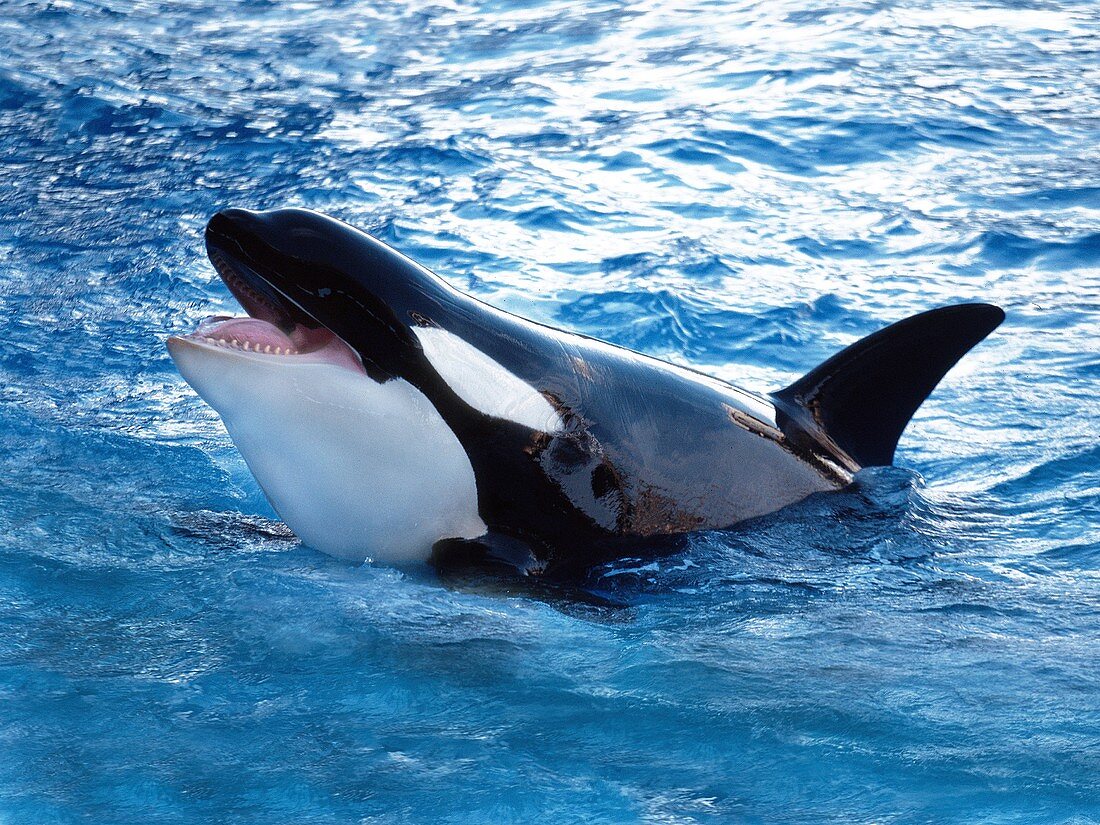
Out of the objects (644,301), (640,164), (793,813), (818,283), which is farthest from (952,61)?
(793,813)

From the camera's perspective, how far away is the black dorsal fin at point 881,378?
19.0ft

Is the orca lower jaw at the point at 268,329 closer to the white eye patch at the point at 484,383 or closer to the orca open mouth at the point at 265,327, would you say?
the orca open mouth at the point at 265,327

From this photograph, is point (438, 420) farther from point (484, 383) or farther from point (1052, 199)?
point (1052, 199)

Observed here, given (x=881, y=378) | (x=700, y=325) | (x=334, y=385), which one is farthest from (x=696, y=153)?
(x=334, y=385)

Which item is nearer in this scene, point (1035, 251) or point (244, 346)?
point (244, 346)

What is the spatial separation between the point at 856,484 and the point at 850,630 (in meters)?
1.08

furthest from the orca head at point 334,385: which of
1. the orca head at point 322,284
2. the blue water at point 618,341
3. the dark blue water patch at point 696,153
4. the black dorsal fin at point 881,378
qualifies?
the dark blue water patch at point 696,153

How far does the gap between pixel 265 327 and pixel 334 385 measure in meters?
0.36

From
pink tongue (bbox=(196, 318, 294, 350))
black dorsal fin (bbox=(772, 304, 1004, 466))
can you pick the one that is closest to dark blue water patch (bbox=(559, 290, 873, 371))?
black dorsal fin (bbox=(772, 304, 1004, 466))

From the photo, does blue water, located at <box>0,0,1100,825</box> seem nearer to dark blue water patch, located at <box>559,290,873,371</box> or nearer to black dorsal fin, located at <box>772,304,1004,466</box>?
dark blue water patch, located at <box>559,290,873,371</box>

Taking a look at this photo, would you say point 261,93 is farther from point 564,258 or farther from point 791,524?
point 791,524

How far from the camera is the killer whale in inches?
192

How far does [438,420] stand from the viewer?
5.05 m

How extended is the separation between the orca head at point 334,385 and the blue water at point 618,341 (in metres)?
0.29
